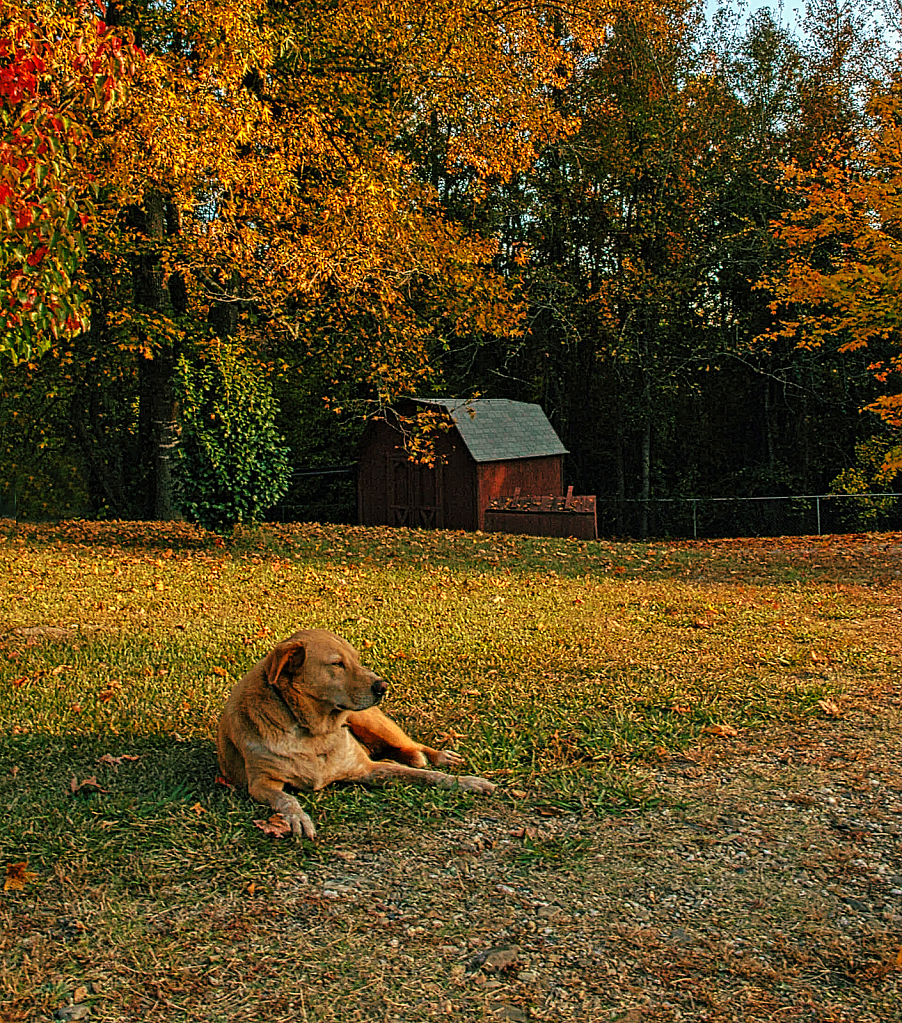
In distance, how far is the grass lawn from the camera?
11.9 feet

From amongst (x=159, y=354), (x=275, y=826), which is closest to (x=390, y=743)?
(x=275, y=826)

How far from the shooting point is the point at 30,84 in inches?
200

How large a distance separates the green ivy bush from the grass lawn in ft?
5.86

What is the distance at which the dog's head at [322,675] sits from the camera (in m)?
4.32


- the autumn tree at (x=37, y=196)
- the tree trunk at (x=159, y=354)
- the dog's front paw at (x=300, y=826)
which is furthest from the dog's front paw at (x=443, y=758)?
the tree trunk at (x=159, y=354)

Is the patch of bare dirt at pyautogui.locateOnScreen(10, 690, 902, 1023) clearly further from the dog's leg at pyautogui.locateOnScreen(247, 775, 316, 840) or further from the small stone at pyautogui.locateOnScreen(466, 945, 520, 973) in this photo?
the dog's leg at pyautogui.locateOnScreen(247, 775, 316, 840)

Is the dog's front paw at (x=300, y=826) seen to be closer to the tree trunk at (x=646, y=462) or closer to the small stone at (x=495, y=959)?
the small stone at (x=495, y=959)

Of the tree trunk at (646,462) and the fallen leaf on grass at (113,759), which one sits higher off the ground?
the tree trunk at (646,462)

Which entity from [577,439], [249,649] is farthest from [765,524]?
[249,649]

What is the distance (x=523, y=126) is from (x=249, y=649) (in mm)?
12988

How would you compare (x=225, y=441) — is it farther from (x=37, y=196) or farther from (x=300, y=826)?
(x=300, y=826)

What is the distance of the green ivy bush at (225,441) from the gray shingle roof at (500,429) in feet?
15.6

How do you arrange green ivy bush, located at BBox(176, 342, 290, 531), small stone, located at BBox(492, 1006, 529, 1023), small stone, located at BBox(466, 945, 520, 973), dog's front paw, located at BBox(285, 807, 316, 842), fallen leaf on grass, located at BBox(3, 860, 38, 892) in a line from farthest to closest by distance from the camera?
1. green ivy bush, located at BBox(176, 342, 290, 531)
2. dog's front paw, located at BBox(285, 807, 316, 842)
3. fallen leaf on grass, located at BBox(3, 860, 38, 892)
4. small stone, located at BBox(466, 945, 520, 973)
5. small stone, located at BBox(492, 1006, 529, 1023)

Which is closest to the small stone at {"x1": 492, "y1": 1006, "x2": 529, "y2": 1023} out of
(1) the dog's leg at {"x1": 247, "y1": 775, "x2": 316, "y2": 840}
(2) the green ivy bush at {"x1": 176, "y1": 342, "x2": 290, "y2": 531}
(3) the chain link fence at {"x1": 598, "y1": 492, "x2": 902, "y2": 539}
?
(1) the dog's leg at {"x1": 247, "y1": 775, "x2": 316, "y2": 840}
